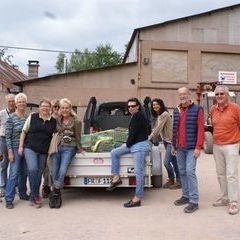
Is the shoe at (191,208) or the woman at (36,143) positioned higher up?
the woman at (36,143)

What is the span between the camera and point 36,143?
7.57 meters

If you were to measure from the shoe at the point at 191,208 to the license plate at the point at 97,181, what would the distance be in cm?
144

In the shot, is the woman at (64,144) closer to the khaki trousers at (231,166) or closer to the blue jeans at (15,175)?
the blue jeans at (15,175)

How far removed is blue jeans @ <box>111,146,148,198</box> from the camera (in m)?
7.62

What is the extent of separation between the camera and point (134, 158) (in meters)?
7.70

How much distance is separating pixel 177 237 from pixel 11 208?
2.93 metres

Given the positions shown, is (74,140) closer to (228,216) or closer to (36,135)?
(36,135)

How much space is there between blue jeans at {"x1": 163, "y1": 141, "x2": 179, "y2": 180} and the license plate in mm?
Result: 1783

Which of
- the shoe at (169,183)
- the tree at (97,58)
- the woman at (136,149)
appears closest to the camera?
the woman at (136,149)

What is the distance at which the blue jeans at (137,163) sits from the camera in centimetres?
762

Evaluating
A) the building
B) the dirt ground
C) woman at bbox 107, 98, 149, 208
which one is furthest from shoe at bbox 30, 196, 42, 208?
the building

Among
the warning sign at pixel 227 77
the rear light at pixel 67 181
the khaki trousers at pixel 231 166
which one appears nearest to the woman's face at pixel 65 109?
the rear light at pixel 67 181

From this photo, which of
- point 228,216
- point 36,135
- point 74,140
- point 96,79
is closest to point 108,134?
point 74,140

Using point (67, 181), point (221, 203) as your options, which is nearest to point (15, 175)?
point (67, 181)
